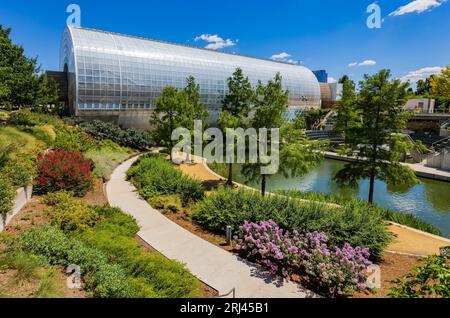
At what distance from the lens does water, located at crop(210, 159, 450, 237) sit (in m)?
15.8

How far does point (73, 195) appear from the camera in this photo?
1217 cm

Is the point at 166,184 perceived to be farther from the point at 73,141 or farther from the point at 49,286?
the point at 73,141

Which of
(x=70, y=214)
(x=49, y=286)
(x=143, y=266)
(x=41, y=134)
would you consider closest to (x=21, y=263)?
(x=49, y=286)

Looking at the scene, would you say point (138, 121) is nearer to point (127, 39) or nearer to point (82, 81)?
point (82, 81)

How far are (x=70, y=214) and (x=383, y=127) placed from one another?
13929 millimetres

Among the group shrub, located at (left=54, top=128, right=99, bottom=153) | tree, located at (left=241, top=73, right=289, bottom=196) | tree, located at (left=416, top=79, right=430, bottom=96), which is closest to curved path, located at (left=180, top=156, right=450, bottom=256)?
tree, located at (left=241, top=73, right=289, bottom=196)

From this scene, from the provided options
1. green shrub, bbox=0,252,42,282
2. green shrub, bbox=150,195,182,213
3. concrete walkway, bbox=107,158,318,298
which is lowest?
concrete walkway, bbox=107,158,318,298

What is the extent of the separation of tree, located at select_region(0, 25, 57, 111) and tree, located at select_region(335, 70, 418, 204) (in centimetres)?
2102

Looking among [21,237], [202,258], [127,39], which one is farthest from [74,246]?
[127,39]

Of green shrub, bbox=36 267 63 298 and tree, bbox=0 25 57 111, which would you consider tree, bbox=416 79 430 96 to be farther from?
green shrub, bbox=36 267 63 298

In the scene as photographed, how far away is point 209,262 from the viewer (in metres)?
8.17
